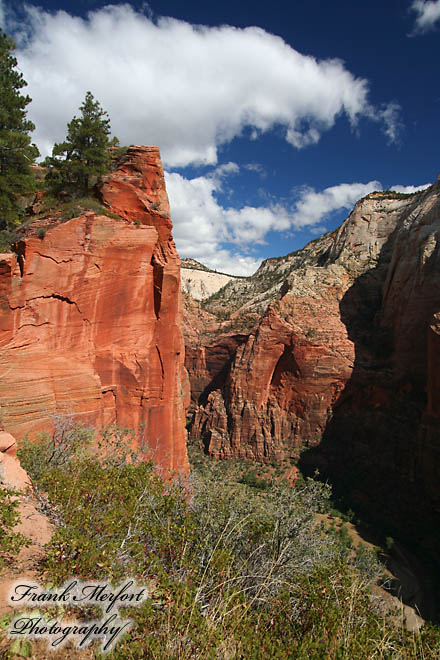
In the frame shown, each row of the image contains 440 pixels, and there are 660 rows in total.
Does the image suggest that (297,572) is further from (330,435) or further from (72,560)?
(330,435)

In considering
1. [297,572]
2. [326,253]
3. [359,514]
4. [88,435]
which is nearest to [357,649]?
[297,572]

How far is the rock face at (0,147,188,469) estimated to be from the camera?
33.7 ft

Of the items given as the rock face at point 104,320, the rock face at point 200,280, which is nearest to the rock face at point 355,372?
the rock face at point 104,320

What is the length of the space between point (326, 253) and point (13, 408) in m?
55.6

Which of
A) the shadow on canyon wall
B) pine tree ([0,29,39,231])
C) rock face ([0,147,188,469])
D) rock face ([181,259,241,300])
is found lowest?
the shadow on canyon wall

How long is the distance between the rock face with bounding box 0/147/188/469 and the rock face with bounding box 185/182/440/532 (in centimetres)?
2119

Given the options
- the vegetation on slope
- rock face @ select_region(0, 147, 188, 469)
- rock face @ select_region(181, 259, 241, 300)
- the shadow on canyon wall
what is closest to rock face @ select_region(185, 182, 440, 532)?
the shadow on canyon wall

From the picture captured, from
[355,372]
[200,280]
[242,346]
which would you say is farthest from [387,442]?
[200,280]

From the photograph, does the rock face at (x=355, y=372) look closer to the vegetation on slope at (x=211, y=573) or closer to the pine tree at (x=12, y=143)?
the vegetation on slope at (x=211, y=573)

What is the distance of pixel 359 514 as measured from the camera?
2775 centimetres

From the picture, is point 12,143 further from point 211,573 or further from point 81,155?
point 211,573

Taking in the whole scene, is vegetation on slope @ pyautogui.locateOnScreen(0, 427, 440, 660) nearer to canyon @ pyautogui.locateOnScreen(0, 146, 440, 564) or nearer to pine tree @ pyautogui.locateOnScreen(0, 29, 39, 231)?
canyon @ pyautogui.locateOnScreen(0, 146, 440, 564)

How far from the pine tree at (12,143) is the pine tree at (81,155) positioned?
38.6 inches

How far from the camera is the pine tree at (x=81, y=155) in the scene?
1373 centimetres
